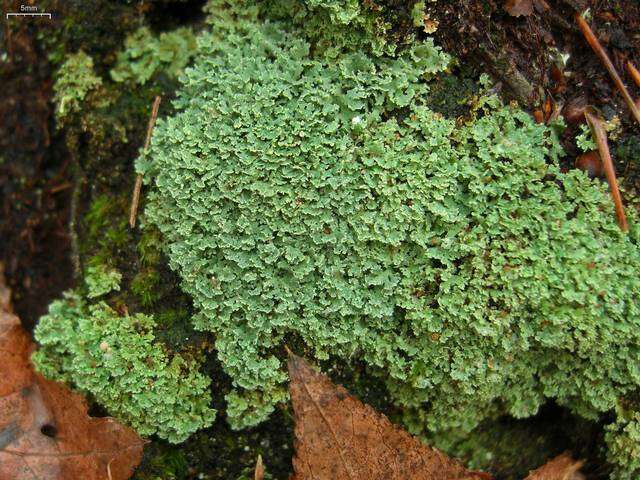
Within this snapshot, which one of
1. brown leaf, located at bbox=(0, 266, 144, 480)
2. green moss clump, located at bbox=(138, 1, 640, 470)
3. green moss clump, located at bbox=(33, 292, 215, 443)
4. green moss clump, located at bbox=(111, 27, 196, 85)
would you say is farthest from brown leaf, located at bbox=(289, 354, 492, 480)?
green moss clump, located at bbox=(111, 27, 196, 85)

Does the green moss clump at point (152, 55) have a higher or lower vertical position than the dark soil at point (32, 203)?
higher

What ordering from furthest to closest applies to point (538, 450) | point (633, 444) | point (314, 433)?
point (538, 450)
point (633, 444)
point (314, 433)

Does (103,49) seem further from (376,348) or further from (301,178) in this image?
(376,348)

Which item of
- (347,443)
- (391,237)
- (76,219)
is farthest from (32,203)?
(347,443)

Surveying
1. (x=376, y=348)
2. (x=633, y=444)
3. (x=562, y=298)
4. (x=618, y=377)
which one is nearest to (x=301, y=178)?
(x=376, y=348)

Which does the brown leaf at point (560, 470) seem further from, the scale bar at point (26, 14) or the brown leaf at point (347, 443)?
the scale bar at point (26, 14)

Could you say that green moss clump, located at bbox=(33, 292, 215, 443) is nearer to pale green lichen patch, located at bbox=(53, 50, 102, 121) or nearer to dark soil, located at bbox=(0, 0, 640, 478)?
dark soil, located at bbox=(0, 0, 640, 478)

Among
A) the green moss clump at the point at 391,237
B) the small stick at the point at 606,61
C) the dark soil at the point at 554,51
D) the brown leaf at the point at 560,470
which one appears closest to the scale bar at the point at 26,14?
the green moss clump at the point at 391,237
